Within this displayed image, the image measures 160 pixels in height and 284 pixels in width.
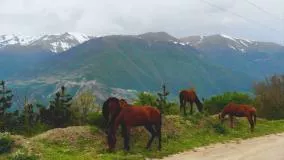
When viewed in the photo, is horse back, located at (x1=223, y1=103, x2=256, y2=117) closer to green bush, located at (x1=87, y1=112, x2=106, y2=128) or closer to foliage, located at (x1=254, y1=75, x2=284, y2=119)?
green bush, located at (x1=87, y1=112, x2=106, y2=128)

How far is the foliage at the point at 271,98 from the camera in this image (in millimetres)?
55109

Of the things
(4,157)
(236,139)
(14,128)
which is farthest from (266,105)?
(4,157)

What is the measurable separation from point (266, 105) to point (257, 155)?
36562 millimetres

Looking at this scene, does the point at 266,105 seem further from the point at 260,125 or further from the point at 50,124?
the point at 50,124

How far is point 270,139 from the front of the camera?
28.7 metres

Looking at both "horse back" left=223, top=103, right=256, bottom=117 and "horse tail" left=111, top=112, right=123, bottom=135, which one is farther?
"horse back" left=223, top=103, right=256, bottom=117

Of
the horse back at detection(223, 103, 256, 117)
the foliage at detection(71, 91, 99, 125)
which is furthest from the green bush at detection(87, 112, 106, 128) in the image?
the horse back at detection(223, 103, 256, 117)

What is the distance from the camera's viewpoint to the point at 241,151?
22906 mm

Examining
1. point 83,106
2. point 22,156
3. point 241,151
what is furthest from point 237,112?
point 22,156

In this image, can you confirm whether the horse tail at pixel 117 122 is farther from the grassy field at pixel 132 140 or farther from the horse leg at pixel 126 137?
the grassy field at pixel 132 140

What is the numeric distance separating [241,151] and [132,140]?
4.92 metres

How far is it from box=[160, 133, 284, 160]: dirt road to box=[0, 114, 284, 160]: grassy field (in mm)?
837

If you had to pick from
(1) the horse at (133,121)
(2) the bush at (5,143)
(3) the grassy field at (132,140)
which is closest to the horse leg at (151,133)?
(1) the horse at (133,121)

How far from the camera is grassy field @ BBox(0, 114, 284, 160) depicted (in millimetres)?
20188
